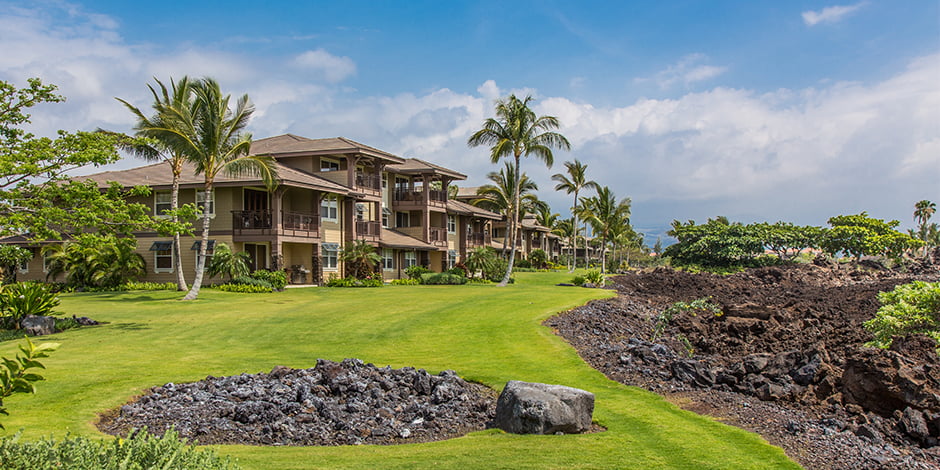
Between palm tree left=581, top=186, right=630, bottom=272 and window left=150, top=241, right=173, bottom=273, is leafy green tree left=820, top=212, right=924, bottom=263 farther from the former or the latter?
window left=150, top=241, right=173, bottom=273

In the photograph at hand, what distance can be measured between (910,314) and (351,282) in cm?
2960

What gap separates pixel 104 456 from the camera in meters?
4.98

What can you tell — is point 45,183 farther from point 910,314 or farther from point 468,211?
point 468,211

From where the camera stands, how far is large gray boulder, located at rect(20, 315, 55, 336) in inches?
776

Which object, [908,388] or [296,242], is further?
[296,242]

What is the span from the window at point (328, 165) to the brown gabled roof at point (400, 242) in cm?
546

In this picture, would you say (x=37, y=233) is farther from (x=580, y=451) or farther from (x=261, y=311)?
(x=580, y=451)

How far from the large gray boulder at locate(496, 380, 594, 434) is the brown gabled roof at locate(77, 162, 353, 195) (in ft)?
90.8

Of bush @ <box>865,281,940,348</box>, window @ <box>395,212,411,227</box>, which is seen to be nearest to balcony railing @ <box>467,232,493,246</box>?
window @ <box>395,212,411,227</box>

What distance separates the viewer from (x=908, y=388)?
9703mm

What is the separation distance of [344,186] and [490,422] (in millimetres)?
33626

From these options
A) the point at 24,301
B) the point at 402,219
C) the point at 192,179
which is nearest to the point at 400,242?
the point at 402,219

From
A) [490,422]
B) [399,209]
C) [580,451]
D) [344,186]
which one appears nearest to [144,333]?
[490,422]

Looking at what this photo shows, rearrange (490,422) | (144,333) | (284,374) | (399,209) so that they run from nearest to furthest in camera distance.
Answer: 1. (490,422)
2. (284,374)
3. (144,333)
4. (399,209)
